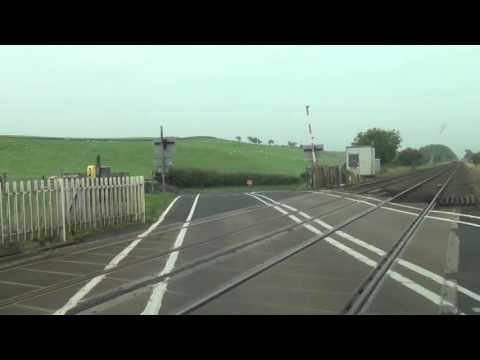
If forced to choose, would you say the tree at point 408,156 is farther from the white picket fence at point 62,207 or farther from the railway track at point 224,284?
the railway track at point 224,284

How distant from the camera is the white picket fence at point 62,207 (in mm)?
10266

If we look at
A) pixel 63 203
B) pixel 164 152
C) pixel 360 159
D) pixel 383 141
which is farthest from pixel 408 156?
pixel 63 203

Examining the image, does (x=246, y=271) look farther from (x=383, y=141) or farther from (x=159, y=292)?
(x=383, y=141)

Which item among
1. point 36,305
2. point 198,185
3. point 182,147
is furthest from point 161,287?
point 182,147

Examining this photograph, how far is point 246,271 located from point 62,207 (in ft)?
18.9

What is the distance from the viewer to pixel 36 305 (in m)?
5.90

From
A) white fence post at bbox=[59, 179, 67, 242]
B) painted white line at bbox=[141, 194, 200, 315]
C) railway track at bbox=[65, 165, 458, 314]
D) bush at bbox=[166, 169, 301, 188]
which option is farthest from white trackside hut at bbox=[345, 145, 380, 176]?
painted white line at bbox=[141, 194, 200, 315]

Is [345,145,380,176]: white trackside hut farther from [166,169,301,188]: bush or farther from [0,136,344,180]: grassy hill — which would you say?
Result: [0,136,344,180]: grassy hill

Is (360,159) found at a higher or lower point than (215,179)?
higher

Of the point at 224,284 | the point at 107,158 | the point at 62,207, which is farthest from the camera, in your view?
the point at 107,158

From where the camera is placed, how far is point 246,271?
765 cm

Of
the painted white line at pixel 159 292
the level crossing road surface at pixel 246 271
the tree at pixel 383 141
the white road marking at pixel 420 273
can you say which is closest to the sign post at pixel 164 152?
the level crossing road surface at pixel 246 271
